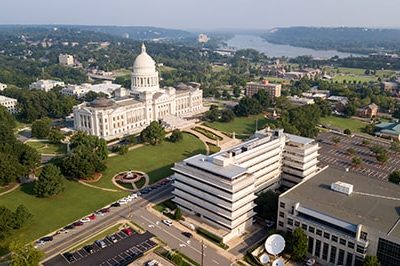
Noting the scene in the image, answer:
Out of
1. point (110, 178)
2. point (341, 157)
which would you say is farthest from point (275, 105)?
point (110, 178)

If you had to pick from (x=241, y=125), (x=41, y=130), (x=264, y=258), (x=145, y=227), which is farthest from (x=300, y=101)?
(x=264, y=258)

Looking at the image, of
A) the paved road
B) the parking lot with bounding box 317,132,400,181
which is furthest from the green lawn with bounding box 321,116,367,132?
the paved road

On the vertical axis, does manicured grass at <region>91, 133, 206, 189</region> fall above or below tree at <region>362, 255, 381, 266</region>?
below

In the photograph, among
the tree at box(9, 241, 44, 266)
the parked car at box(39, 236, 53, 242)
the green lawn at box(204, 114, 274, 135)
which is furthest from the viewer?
the green lawn at box(204, 114, 274, 135)

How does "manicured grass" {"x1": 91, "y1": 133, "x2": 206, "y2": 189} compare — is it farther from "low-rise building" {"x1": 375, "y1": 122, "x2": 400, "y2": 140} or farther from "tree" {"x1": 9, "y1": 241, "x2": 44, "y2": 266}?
"low-rise building" {"x1": 375, "y1": 122, "x2": 400, "y2": 140}

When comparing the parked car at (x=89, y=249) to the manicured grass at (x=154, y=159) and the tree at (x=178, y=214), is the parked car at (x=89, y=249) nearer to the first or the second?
the tree at (x=178, y=214)

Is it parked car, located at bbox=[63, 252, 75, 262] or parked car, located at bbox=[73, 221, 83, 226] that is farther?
parked car, located at bbox=[73, 221, 83, 226]

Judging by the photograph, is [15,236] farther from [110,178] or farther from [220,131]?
[220,131]

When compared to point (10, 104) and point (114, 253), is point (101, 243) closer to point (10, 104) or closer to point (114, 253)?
point (114, 253)
